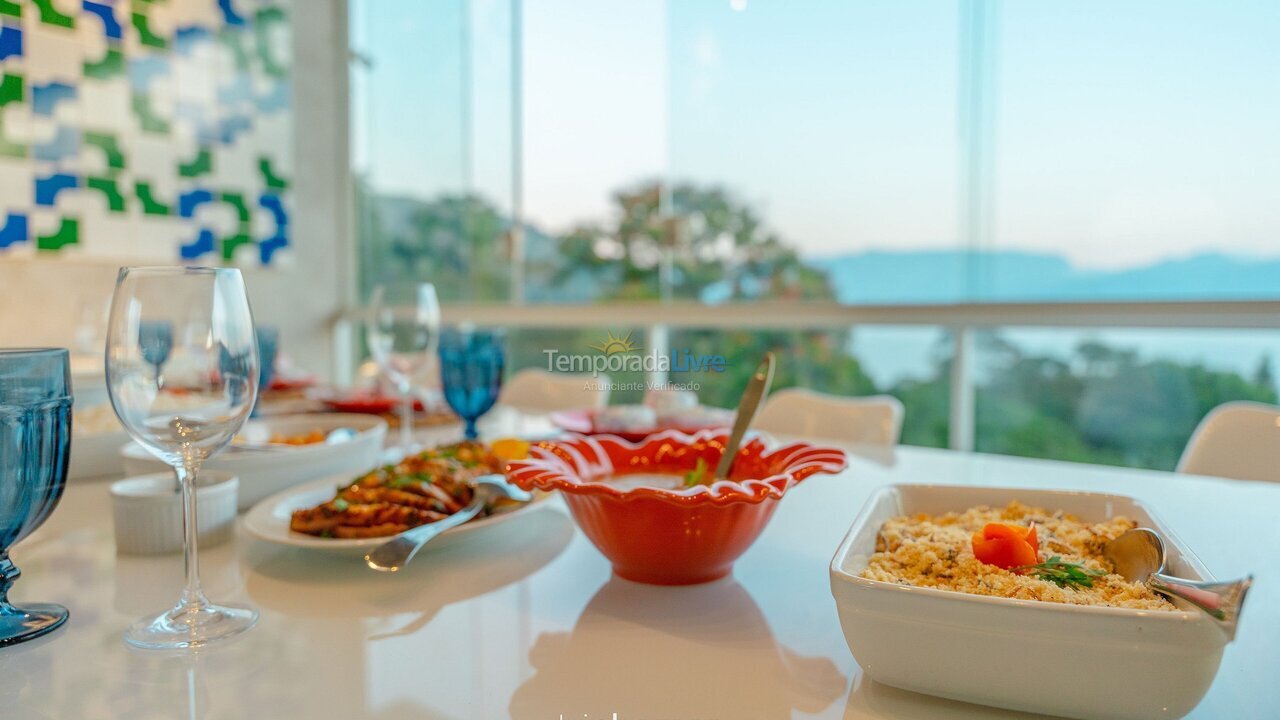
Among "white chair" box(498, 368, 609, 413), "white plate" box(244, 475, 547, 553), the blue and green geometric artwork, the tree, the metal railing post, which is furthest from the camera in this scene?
the tree

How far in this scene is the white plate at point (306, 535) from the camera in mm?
716

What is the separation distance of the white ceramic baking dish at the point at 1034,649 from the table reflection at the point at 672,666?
61 millimetres

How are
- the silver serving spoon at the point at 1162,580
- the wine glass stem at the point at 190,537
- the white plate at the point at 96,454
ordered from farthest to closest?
1. the white plate at the point at 96,454
2. the wine glass stem at the point at 190,537
3. the silver serving spoon at the point at 1162,580

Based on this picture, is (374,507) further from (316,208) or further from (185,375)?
(316,208)

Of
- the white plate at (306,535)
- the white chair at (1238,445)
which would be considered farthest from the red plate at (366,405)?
the white chair at (1238,445)

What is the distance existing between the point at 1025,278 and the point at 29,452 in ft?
9.79

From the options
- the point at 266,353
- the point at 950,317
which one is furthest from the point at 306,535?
the point at 950,317

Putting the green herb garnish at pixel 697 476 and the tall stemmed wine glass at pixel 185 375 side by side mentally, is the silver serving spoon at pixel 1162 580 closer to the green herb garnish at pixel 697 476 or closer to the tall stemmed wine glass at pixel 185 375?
the green herb garnish at pixel 697 476

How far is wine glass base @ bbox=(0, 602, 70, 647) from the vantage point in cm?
59

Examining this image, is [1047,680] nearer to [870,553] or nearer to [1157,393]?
[870,553]

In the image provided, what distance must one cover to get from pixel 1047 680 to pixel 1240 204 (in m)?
2.81

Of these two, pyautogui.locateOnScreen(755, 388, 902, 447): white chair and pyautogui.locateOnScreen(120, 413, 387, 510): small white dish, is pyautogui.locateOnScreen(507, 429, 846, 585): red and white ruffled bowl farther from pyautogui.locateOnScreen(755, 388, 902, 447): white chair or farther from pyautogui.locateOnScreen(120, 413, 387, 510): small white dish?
Result: pyautogui.locateOnScreen(755, 388, 902, 447): white chair

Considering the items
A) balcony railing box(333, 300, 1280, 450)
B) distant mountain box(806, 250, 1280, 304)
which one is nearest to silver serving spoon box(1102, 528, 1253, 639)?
balcony railing box(333, 300, 1280, 450)

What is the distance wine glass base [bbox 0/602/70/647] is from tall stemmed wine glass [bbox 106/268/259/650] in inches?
2.5
